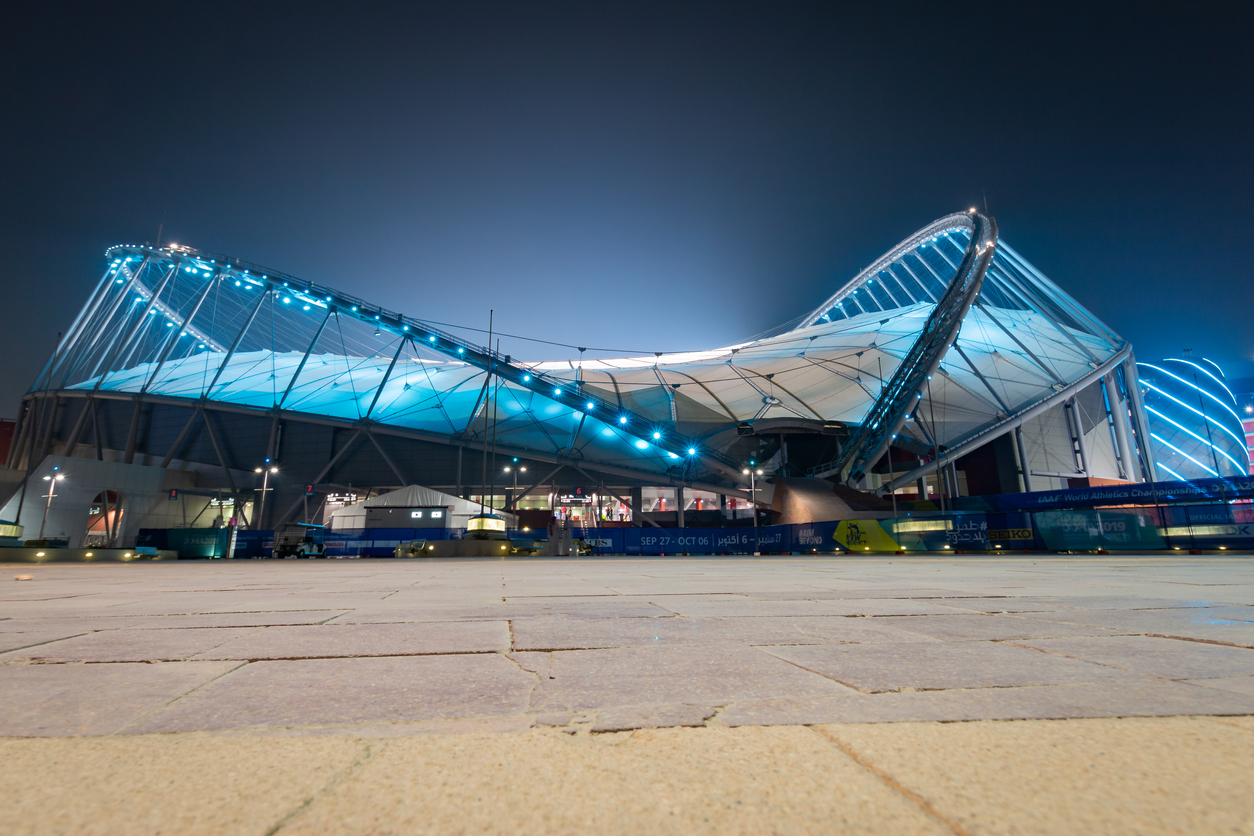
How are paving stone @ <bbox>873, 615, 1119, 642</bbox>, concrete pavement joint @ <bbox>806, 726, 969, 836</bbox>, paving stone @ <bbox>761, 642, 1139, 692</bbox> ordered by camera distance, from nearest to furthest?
concrete pavement joint @ <bbox>806, 726, 969, 836</bbox> < paving stone @ <bbox>761, 642, 1139, 692</bbox> < paving stone @ <bbox>873, 615, 1119, 642</bbox>

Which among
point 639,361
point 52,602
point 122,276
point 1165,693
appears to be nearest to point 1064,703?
point 1165,693

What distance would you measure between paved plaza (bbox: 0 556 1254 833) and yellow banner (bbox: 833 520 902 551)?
27.6 m

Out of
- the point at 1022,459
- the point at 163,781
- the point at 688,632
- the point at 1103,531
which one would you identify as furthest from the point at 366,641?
the point at 1022,459

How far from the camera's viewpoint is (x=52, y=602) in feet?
19.3

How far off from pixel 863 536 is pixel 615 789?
31916 millimetres

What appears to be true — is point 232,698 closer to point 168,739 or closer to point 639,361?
point 168,739

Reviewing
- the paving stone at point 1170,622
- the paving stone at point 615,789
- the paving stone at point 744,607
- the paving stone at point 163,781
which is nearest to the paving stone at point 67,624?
the paving stone at point 163,781

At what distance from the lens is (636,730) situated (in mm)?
1615

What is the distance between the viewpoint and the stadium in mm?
51719

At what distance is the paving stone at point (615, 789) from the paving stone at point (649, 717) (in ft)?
0.24

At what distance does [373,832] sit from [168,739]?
890mm

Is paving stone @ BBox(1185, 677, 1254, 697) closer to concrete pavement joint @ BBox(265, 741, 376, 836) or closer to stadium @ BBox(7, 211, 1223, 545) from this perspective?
concrete pavement joint @ BBox(265, 741, 376, 836)

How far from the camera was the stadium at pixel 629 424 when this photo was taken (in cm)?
5172

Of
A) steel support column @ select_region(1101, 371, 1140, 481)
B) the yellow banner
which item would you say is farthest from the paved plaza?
steel support column @ select_region(1101, 371, 1140, 481)
